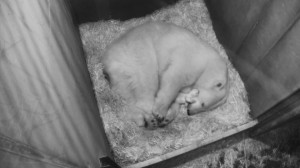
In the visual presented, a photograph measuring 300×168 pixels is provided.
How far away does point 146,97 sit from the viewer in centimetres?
350

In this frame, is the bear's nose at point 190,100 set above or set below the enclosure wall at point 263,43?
below

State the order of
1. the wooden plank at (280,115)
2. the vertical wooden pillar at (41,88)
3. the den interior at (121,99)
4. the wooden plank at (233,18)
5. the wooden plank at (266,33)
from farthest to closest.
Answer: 1. the wooden plank at (233,18)
2. the wooden plank at (280,115)
3. the wooden plank at (266,33)
4. the den interior at (121,99)
5. the vertical wooden pillar at (41,88)

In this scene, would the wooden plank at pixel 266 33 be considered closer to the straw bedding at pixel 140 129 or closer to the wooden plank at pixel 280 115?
the straw bedding at pixel 140 129

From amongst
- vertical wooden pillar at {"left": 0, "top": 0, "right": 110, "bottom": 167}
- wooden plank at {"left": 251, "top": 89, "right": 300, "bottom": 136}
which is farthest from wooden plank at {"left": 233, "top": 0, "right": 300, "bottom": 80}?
vertical wooden pillar at {"left": 0, "top": 0, "right": 110, "bottom": 167}

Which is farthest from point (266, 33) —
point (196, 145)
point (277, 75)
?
point (196, 145)

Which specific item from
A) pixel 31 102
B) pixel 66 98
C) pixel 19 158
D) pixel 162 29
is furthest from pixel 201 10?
pixel 19 158

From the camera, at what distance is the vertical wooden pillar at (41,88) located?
5.16 ft

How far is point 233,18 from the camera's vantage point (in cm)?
371

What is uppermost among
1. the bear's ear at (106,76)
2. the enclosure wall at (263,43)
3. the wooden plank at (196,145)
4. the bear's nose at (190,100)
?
the enclosure wall at (263,43)

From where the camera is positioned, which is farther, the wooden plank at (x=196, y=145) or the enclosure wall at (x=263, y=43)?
the wooden plank at (x=196, y=145)

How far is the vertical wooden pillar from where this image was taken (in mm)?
1572

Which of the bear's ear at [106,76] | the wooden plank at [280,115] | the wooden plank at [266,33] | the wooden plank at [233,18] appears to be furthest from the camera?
the bear's ear at [106,76]

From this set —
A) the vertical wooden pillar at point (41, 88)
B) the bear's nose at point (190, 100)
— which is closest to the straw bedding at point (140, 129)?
the bear's nose at point (190, 100)

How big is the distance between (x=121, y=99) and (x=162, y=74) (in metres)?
0.55
